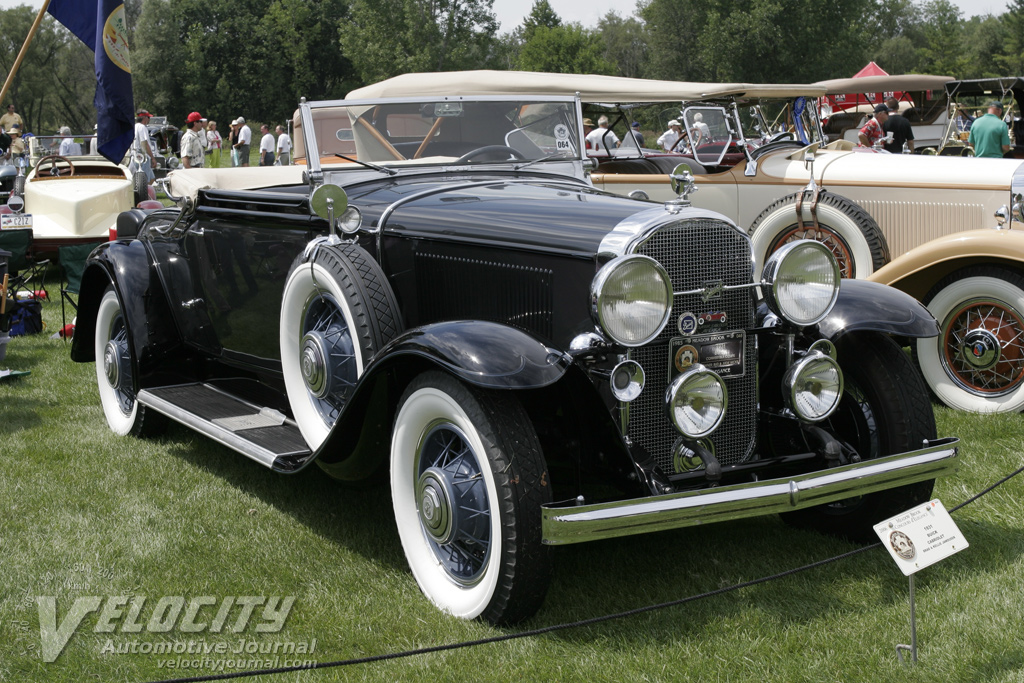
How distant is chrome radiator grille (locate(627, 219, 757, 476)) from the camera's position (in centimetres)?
301

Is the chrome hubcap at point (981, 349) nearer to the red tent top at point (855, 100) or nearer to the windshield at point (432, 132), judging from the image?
the windshield at point (432, 132)

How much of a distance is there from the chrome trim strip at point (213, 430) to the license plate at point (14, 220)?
443 cm

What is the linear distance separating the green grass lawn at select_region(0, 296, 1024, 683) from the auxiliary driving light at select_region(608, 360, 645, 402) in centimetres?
72

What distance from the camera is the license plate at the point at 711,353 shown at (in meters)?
3.04

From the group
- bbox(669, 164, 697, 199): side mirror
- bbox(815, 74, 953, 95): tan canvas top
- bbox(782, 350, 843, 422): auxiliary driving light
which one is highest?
bbox(815, 74, 953, 95): tan canvas top

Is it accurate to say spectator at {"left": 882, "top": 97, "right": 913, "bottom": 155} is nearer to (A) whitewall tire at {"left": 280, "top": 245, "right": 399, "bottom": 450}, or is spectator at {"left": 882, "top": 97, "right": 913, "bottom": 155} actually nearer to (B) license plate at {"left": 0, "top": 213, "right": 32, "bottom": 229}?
(B) license plate at {"left": 0, "top": 213, "right": 32, "bottom": 229}

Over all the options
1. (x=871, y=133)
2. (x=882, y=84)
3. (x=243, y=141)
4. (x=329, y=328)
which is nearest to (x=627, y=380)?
(x=329, y=328)

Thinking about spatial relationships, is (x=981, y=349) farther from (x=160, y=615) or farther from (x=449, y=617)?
(x=160, y=615)

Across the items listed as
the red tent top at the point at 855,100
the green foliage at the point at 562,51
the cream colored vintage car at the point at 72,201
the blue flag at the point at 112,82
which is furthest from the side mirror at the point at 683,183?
the green foliage at the point at 562,51

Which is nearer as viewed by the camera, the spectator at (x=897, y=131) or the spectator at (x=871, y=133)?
the spectator at (x=897, y=131)

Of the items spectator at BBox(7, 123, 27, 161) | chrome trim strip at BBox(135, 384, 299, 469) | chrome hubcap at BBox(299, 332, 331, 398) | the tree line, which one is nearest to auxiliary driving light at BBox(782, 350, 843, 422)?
chrome hubcap at BBox(299, 332, 331, 398)

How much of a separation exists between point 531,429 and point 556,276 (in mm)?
628

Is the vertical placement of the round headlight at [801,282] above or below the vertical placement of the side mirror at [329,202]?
below

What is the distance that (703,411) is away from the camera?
2.91 metres
